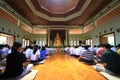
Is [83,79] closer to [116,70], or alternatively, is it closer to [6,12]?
[116,70]

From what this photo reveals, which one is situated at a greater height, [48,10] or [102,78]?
[48,10]

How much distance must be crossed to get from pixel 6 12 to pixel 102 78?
26.6 ft

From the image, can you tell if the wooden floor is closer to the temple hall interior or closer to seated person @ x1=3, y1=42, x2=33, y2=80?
the temple hall interior

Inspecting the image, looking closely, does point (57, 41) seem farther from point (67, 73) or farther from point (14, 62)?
point (14, 62)

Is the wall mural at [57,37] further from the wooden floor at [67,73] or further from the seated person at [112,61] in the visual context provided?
the seated person at [112,61]

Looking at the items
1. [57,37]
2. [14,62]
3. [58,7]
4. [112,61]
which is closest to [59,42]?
[57,37]

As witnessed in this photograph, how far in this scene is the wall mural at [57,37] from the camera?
15587mm

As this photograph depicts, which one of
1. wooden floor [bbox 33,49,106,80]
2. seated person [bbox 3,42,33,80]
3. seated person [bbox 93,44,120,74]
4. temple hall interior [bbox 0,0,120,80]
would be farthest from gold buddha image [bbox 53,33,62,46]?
seated person [bbox 3,42,33,80]

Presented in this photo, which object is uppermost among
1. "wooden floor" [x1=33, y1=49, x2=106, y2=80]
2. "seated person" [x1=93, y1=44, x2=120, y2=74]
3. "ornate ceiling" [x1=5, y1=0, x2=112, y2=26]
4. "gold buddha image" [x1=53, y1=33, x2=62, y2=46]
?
"ornate ceiling" [x1=5, y1=0, x2=112, y2=26]

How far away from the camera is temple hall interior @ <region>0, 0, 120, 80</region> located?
9.44 feet

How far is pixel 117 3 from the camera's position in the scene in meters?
6.93

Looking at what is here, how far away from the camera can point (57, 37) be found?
15750 millimetres

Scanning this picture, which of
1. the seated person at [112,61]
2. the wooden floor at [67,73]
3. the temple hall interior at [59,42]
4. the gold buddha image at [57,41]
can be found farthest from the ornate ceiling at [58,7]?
the seated person at [112,61]

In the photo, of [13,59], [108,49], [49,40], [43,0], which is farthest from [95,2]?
[49,40]
